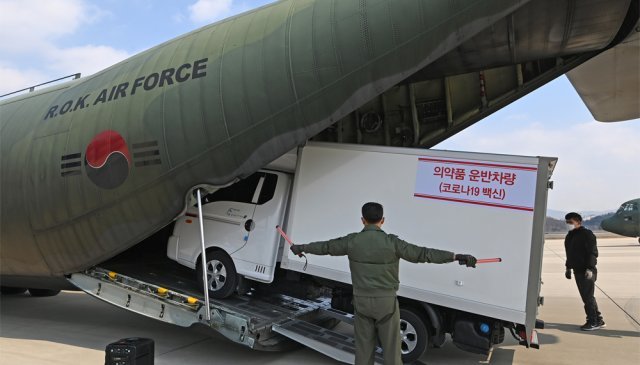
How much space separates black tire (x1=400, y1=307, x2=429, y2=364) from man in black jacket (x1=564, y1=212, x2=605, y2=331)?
3704 mm

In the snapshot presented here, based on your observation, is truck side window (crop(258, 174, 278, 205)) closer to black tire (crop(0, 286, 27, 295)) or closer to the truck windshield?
the truck windshield

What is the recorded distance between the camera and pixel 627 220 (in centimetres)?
2297

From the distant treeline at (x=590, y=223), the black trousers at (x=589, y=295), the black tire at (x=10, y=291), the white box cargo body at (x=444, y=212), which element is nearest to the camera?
the white box cargo body at (x=444, y=212)

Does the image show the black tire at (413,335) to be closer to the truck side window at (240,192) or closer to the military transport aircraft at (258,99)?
the military transport aircraft at (258,99)

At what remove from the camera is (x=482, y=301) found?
5277mm

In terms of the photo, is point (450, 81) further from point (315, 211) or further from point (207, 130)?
point (207, 130)

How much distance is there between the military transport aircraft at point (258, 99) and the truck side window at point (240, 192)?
0.82m

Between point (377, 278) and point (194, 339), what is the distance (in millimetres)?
3900

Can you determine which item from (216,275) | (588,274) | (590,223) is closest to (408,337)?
(216,275)

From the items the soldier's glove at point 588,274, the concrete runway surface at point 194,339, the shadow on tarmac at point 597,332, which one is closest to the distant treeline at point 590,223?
the concrete runway surface at point 194,339

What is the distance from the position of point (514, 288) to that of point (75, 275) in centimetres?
649

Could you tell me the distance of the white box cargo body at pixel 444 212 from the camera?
16.9 ft

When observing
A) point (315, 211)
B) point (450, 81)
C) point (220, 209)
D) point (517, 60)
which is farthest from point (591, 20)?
point (220, 209)

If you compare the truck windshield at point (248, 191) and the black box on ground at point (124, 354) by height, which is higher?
the truck windshield at point (248, 191)
